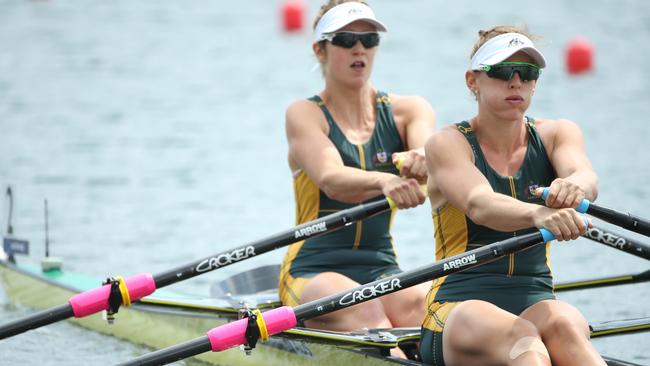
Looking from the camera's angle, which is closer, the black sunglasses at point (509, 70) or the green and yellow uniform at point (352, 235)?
the black sunglasses at point (509, 70)

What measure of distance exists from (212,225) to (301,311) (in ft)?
19.4

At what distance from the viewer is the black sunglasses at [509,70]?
519cm

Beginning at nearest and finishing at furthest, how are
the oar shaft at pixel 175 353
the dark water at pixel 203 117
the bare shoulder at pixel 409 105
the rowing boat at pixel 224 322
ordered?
the oar shaft at pixel 175 353
the rowing boat at pixel 224 322
the bare shoulder at pixel 409 105
the dark water at pixel 203 117

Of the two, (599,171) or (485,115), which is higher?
(485,115)

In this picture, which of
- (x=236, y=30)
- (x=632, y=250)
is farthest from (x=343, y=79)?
(x=236, y=30)

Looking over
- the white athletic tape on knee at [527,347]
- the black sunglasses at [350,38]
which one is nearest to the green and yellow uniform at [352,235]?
the black sunglasses at [350,38]

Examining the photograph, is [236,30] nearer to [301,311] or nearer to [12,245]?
[12,245]

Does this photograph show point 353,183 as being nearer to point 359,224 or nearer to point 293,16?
point 359,224

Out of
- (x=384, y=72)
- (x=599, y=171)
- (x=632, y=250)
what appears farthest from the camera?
(x=384, y=72)

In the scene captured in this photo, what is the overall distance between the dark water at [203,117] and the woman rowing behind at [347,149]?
3.03ft

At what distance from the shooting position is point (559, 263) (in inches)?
375

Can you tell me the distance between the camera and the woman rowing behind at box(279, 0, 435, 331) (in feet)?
20.9

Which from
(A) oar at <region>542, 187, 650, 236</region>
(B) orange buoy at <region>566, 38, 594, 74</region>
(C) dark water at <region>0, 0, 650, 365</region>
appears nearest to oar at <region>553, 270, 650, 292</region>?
(C) dark water at <region>0, 0, 650, 365</region>

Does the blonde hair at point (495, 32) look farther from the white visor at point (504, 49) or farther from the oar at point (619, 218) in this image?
the oar at point (619, 218)
